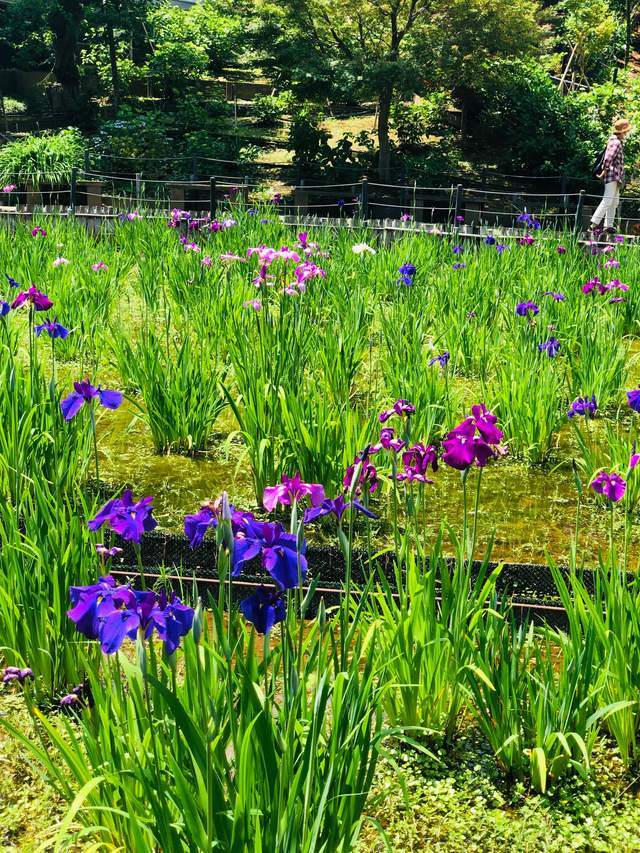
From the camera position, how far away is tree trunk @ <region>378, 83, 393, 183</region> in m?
17.5

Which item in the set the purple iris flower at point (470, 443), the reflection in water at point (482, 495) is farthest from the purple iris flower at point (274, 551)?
the reflection in water at point (482, 495)

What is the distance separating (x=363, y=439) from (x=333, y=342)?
122 centimetres

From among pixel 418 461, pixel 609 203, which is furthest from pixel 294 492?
pixel 609 203

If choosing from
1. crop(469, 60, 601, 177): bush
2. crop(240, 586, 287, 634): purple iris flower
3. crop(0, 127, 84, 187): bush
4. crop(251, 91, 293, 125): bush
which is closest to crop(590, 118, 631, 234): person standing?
crop(0, 127, 84, 187): bush

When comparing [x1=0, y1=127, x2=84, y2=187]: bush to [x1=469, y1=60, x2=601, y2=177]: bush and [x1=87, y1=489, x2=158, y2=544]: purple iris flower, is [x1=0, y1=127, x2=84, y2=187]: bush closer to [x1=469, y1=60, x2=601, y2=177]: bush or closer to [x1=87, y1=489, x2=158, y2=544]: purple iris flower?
[x1=469, y1=60, x2=601, y2=177]: bush

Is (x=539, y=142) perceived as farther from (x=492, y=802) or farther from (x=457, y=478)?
(x=492, y=802)

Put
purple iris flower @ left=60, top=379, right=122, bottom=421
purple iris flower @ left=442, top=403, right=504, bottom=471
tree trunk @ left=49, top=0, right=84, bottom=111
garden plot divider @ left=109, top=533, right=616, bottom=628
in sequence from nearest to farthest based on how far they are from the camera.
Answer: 1. purple iris flower @ left=442, top=403, right=504, bottom=471
2. purple iris flower @ left=60, top=379, right=122, bottom=421
3. garden plot divider @ left=109, top=533, right=616, bottom=628
4. tree trunk @ left=49, top=0, right=84, bottom=111

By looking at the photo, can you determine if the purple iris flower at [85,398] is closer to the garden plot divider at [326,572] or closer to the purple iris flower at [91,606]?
the garden plot divider at [326,572]

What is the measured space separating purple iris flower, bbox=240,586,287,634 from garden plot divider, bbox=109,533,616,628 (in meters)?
1.07

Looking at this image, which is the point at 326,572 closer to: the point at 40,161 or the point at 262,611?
the point at 262,611

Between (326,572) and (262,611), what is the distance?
55.0 inches

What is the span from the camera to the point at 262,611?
1329 millimetres

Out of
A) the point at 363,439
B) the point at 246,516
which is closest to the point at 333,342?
the point at 363,439

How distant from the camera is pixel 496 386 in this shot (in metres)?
4.19
